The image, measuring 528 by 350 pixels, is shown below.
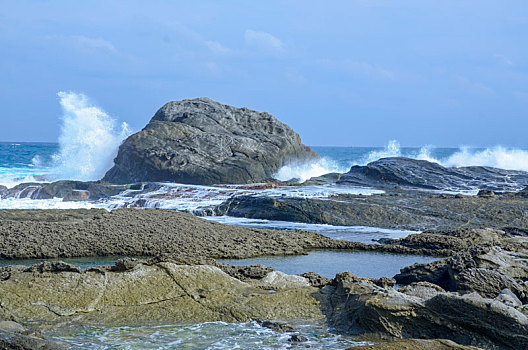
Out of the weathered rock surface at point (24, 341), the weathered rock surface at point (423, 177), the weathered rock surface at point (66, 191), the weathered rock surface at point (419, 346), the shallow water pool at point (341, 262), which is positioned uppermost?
the weathered rock surface at point (423, 177)

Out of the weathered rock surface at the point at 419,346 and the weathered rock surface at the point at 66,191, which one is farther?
the weathered rock surface at the point at 66,191

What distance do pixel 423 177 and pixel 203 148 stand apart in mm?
12494

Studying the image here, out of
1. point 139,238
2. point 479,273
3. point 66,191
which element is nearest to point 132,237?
point 139,238

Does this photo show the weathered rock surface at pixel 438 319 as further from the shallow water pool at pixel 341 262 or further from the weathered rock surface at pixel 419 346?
the shallow water pool at pixel 341 262

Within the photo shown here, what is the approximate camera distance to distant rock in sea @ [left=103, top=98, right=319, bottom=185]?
32625 mm

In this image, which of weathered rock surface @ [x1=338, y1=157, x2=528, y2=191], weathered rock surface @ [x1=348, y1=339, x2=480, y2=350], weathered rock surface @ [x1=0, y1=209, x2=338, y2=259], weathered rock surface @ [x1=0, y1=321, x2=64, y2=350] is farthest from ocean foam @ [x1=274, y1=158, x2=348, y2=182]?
weathered rock surface @ [x1=348, y1=339, x2=480, y2=350]

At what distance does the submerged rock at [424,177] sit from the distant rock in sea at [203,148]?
5.73m

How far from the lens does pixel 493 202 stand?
21.5 m

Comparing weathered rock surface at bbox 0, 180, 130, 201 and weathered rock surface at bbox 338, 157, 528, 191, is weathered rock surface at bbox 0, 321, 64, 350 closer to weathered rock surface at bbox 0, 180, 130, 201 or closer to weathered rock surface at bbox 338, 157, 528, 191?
weathered rock surface at bbox 0, 180, 130, 201

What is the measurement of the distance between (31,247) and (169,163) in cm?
1979

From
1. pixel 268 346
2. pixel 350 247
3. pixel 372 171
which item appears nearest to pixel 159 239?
→ pixel 350 247

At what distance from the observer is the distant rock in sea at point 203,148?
32625 millimetres

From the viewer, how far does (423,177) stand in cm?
3247

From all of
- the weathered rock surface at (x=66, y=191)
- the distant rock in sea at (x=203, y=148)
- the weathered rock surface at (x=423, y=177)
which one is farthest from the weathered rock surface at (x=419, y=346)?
the distant rock in sea at (x=203, y=148)
